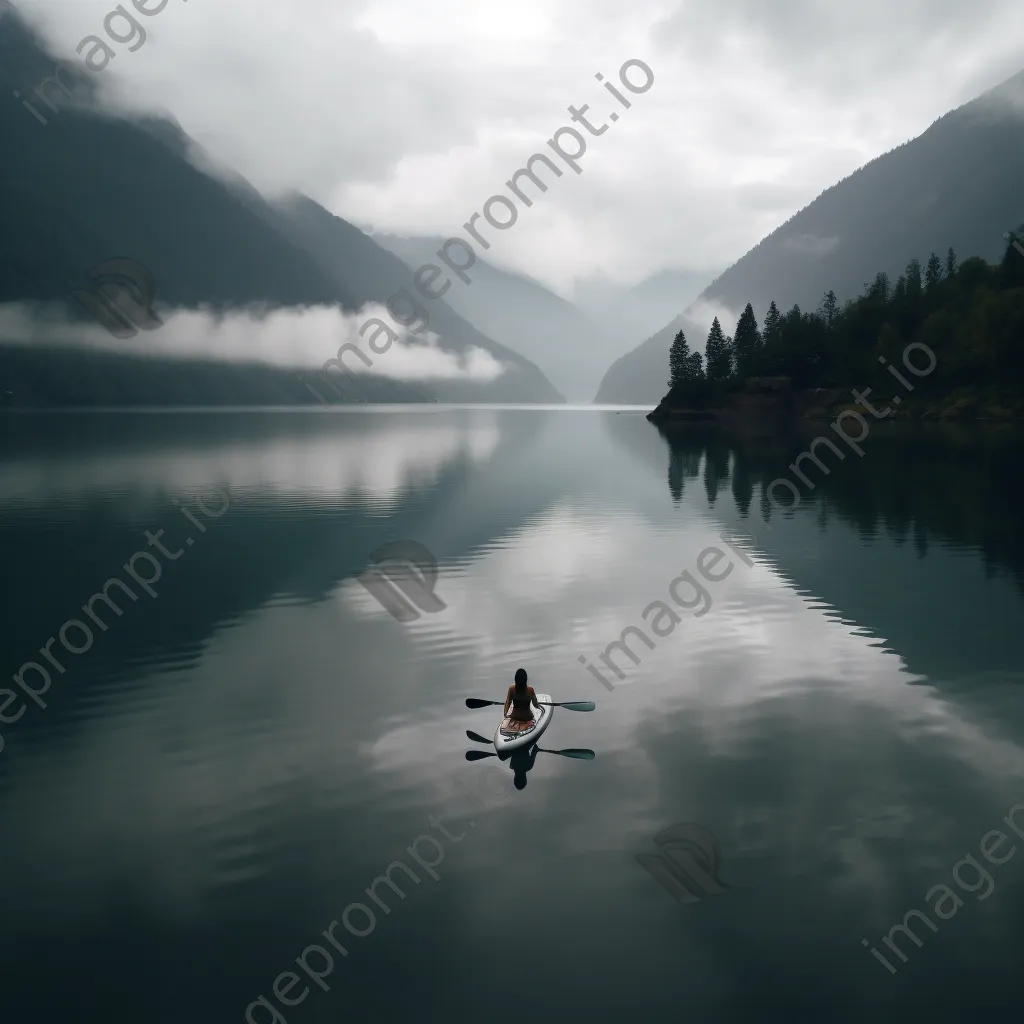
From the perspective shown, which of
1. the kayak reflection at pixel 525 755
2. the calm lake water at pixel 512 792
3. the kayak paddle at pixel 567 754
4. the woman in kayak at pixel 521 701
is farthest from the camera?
the woman in kayak at pixel 521 701

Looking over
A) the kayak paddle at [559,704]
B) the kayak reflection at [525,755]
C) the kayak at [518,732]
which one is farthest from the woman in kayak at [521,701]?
the kayak paddle at [559,704]

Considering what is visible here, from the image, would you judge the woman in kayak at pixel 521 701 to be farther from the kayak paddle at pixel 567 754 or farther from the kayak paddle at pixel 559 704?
the kayak paddle at pixel 559 704

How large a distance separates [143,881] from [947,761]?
67.0ft

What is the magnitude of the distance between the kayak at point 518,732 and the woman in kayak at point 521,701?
151 millimetres

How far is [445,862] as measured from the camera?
16703mm

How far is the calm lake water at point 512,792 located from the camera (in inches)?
528

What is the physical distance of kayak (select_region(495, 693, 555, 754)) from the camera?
2156 cm

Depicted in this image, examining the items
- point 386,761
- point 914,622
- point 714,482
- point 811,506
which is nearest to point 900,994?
point 386,761

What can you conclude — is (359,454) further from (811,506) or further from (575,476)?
(811,506)

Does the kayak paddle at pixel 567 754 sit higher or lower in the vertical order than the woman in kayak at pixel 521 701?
lower

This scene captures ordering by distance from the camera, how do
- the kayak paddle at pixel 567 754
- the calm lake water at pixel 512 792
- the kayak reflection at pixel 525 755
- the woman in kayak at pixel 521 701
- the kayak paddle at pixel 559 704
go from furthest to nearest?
1. the kayak paddle at pixel 559 704
2. the woman in kayak at pixel 521 701
3. the kayak paddle at pixel 567 754
4. the kayak reflection at pixel 525 755
5. the calm lake water at pixel 512 792

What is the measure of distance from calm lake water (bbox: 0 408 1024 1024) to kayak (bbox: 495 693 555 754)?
84 centimetres

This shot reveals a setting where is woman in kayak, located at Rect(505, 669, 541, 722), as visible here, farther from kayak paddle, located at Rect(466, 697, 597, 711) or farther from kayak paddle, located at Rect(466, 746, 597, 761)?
kayak paddle, located at Rect(466, 697, 597, 711)

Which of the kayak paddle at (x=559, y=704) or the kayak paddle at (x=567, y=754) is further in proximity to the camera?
the kayak paddle at (x=559, y=704)
